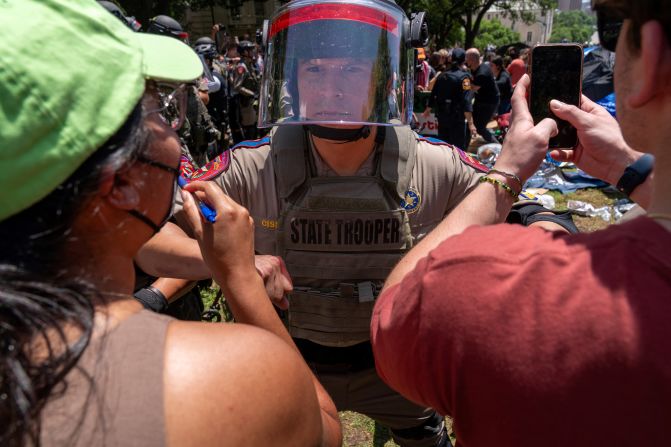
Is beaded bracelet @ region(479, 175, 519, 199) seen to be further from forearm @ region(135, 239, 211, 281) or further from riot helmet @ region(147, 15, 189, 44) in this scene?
riot helmet @ region(147, 15, 189, 44)

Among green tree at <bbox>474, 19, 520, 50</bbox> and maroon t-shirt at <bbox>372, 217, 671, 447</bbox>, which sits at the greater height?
green tree at <bbox>474, 19, 520, 50</bbox>

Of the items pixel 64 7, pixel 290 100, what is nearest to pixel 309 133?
pixel 290 100

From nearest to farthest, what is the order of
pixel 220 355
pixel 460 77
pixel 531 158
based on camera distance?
pixel 220 355
pixel 531 158
pixel 460 77

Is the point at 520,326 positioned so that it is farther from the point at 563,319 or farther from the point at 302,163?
the point at 302,163

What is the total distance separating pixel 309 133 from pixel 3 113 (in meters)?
1.36

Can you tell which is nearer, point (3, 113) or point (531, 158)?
point (3, 113)

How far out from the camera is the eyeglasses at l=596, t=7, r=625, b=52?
92 centimetres

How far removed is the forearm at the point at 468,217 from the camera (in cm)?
114

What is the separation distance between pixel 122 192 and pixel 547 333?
779 mm

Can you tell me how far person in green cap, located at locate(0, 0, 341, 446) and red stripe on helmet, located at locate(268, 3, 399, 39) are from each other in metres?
1.04

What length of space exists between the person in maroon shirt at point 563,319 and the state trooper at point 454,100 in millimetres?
7851

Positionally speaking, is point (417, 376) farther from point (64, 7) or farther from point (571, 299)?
point (64, 7)

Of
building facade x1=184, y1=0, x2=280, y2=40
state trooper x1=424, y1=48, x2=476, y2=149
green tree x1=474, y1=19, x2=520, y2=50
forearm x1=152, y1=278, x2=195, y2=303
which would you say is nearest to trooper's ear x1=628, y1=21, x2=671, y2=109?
forearm x1=152, y1=278, x2=195, y2=303

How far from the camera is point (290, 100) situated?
1.94m
